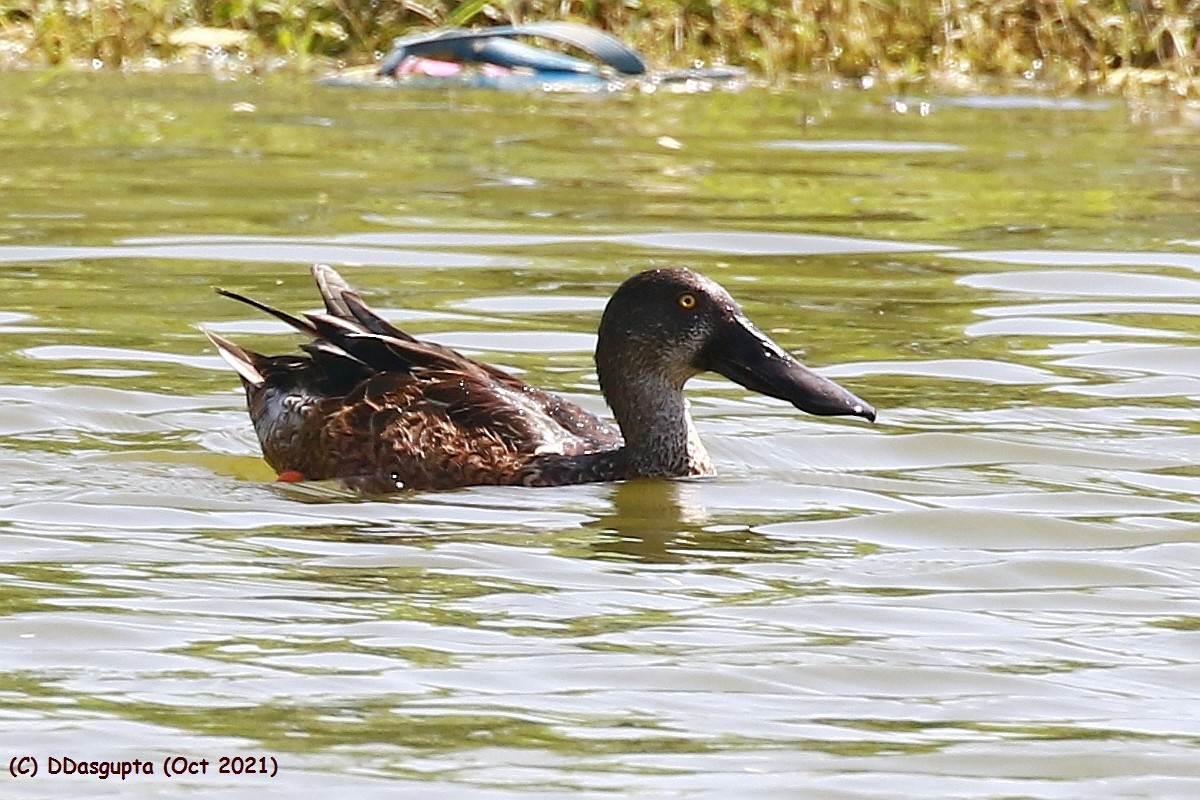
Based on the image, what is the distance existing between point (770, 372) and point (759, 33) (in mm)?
11893

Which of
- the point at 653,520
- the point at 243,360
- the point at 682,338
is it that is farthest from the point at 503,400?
the point at 243,360

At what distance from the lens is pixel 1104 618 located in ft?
19.1

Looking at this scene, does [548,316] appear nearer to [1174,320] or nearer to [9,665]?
[1174,320]

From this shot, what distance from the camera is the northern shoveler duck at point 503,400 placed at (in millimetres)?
7438

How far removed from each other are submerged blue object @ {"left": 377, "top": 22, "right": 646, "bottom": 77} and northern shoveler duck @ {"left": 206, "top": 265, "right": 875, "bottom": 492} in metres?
9.94

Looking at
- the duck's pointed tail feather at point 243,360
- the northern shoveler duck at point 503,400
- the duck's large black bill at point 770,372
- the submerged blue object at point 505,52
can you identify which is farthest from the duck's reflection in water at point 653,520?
the submerged blue object at point 505,52

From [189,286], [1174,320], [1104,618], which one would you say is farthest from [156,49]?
[1104,618]

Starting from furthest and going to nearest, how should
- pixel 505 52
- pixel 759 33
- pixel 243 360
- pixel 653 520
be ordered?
1. pixel 759 33
2. pixel 505 52
3. pixel 243 360
4. pixel 653 520

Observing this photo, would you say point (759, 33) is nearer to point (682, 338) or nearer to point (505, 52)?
point (505, 52)

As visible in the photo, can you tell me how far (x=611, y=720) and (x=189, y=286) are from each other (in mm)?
5994

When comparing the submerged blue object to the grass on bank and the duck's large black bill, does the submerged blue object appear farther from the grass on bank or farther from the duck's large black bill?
the duck's large black bill

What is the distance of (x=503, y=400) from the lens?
7.56 meters

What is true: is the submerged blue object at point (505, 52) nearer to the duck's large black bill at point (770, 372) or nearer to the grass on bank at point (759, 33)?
the grass on bank at point (759, 33)

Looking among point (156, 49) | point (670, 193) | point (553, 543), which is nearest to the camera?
point (553, 543)
